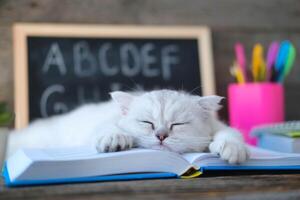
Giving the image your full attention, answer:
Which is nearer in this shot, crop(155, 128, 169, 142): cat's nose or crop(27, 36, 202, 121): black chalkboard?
crop(155, 128, 169, 142): cat's nose

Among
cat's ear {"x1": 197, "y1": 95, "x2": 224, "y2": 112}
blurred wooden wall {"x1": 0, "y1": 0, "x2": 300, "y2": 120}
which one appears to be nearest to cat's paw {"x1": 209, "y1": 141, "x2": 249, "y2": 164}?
cat's ear {"x1": 197, "y1": 95, "x2": 224, "y2": 112}

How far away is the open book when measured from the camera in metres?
0.67

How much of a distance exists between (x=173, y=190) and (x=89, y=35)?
2.52 feet

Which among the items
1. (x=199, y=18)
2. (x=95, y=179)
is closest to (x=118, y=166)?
(x=95, y=179)

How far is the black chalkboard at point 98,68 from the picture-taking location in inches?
50.4

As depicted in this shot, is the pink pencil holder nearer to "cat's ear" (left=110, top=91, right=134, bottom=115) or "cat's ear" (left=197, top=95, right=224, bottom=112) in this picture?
"cat's ear" (left=197, top=95, right=224, bottom=112)

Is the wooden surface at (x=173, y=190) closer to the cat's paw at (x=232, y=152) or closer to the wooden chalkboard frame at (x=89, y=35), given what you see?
the cat's paw at (x=232, y=152)

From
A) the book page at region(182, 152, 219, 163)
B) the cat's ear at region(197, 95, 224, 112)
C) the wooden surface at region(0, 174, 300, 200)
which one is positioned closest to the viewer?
the wooden surface at region(0, 174, 300, 200)

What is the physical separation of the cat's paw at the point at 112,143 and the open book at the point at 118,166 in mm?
18

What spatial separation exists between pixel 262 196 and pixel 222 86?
0.81 meters

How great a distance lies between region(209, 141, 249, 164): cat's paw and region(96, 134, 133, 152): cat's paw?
16cm

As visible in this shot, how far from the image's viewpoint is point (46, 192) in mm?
629

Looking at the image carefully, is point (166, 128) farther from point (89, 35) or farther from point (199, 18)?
point (199, 18)

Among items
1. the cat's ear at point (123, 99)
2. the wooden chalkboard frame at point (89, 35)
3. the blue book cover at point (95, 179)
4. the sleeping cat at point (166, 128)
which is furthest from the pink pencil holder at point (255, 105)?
the blue book cover at point (95, 179)
